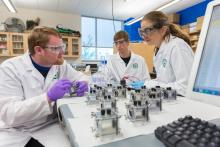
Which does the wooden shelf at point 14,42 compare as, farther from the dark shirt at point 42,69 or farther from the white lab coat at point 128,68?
the dark shirt at point 42,69

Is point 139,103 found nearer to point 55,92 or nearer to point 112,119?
point 112,119

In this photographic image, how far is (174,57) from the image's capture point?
1.25 metres

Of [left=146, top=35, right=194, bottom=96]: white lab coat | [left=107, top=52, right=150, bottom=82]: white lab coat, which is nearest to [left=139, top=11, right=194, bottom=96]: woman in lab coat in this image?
[left=146, top=35, right=194, bottom=96]: white lab coat

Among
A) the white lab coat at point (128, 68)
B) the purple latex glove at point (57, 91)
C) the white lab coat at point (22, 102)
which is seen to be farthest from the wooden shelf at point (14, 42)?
Result: the purple latex glove at point (57, 91)

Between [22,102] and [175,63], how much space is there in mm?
975

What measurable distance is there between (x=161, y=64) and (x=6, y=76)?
108 cm

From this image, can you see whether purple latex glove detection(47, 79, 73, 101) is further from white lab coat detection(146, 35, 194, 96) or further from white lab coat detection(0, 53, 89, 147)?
white lab coat detection(146, 35, 194, 96)

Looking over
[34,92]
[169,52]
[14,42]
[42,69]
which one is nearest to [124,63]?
[169,52]

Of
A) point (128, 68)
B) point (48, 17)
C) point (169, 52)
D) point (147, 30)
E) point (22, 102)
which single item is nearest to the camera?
point (22, 102)

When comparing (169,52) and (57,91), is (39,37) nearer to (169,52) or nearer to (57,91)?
(57,91)

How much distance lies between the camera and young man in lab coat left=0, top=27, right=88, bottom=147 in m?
0.94

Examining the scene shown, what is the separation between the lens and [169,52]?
130 centimetres

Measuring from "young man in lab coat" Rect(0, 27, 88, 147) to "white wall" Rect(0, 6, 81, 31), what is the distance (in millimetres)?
4653

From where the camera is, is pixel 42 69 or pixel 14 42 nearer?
pixel 42 69
